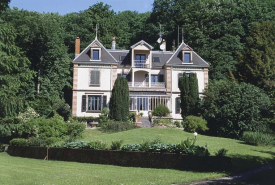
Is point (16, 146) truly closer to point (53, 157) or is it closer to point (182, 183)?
point (53, 157)

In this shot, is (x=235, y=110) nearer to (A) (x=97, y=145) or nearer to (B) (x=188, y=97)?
(B) (x=188, y=97)

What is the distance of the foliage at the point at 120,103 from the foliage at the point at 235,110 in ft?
25.4

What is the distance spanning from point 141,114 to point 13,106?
Result: 14.2 metres

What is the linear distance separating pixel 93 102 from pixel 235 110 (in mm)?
16776

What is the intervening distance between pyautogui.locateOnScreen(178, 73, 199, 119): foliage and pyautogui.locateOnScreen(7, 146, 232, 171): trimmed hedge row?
51.1 feet

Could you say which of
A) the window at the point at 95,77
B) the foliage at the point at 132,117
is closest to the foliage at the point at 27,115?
the window at the point at 95,77

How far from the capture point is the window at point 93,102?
119 feet

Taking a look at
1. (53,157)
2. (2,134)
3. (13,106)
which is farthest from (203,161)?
(2,134)

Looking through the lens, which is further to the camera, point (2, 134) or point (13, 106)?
point (2, 134)

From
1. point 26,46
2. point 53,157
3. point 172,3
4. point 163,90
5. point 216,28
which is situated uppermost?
point 172,3

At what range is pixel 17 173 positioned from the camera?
42.2 feet

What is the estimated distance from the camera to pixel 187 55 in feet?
126

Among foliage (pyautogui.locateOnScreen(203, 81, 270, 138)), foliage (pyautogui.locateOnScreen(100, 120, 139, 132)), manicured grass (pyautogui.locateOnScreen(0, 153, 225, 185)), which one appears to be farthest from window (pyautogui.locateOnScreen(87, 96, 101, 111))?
manicured grass (pyautogui.locateOnScreen(0, 153, 225, 185))

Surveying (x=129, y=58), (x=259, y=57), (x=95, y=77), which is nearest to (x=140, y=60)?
(x=129, y=58)
